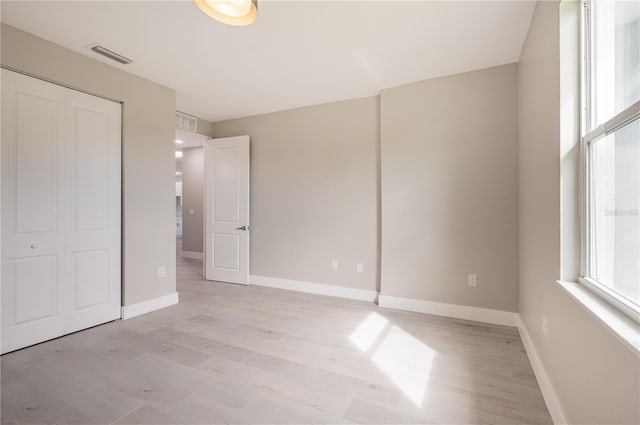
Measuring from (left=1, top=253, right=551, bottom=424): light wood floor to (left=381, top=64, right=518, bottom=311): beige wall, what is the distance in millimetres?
460

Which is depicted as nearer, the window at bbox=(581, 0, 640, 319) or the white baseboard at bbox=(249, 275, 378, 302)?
the window at bbox=(581, 0, 640, 319)

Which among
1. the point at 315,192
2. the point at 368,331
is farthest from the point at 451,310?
the point at 315,192

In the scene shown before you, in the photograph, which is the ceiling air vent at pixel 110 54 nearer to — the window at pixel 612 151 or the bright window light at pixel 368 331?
the bright window light at pixel 368 331

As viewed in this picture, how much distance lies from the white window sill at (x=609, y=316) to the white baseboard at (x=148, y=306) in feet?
12.6

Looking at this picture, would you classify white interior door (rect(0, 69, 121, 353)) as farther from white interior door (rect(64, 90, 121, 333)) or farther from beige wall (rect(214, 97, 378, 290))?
beige wall (rect(214, 97, 378, 290))

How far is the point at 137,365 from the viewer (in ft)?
7.35

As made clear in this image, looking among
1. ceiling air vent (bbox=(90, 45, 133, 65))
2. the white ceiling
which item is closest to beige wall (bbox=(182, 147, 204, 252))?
the white ceiling

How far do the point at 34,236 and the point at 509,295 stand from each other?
178 inches

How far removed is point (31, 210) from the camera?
99.5 inches

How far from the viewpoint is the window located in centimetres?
108

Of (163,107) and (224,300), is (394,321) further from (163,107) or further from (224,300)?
(163,107)

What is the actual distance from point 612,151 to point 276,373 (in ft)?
7.57

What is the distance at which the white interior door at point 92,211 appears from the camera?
2803 millimetres

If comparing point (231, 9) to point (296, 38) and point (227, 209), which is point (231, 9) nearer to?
point (296, 38)
